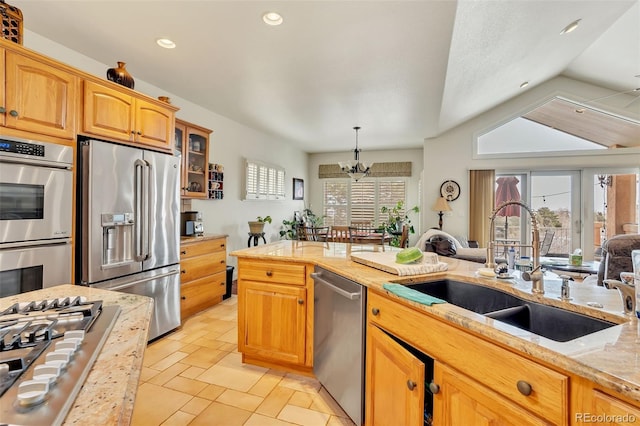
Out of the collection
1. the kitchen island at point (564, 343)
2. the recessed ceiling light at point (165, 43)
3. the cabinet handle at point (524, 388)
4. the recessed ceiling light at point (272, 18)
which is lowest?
the cabinet handle at point (524, 388)

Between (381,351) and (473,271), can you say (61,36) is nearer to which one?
(381,351)

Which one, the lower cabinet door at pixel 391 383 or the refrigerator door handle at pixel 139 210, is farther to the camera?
the refrigerator door handle at pixel 139 210

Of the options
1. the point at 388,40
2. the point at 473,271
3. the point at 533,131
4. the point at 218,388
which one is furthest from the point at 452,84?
the point at 218,388

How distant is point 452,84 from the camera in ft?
11.8

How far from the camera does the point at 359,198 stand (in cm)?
767

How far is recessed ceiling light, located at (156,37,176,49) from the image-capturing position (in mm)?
2557

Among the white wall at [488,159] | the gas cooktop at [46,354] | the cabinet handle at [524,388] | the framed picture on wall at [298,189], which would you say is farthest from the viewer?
the framed picture on wall at [298,189]

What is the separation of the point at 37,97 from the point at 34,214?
77 centimetres

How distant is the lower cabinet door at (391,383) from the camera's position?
1210 millimetres

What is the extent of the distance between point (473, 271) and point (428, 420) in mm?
812

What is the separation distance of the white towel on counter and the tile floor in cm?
95

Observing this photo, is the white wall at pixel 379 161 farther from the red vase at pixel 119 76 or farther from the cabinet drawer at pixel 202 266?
the red vase at pixel 119 76

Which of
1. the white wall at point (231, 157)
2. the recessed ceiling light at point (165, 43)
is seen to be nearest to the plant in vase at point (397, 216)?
the white wall at point (231, 157)

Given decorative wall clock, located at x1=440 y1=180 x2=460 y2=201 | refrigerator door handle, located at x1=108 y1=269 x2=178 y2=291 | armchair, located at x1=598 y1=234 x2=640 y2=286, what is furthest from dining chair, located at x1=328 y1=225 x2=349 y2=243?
decorative wall clock, located at x1=440 y1=180 x2=460 y2=201
